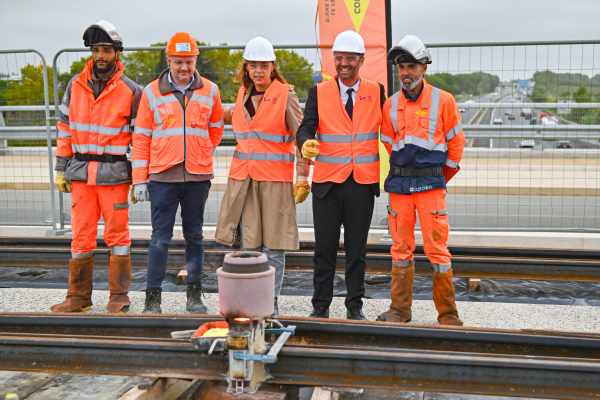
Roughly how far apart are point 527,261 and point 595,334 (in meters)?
2.14

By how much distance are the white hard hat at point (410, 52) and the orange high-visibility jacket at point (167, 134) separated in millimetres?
1632

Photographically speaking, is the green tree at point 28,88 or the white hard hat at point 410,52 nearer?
the white hard hat at point 410,52

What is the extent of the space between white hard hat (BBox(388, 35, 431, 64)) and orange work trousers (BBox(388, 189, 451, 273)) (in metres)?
1.01

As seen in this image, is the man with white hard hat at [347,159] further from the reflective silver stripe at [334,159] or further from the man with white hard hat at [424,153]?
the man with white hard hat at [424,153]

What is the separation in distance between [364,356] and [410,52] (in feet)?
7.58

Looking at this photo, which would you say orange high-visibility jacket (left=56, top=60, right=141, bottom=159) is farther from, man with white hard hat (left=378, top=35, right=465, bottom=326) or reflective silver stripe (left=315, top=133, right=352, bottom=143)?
man with white hard hat (left=378, top=35, right=465, bottom=326)

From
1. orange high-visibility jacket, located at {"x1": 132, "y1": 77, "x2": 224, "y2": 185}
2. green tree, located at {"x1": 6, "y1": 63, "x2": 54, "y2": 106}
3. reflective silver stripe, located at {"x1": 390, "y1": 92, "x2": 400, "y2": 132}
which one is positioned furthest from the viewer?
green tree, located at {"x1": 6, "y1": 63, "x2": 54, "y2": 106}

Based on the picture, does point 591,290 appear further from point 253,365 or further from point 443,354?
point 253,365

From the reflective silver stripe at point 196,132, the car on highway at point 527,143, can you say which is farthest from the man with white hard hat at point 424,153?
the car on highway at point 527,143

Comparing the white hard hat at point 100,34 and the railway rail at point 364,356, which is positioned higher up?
the white hard hat at point 100,34

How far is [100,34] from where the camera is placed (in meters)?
5.11

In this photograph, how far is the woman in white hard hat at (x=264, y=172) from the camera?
16.3 ft

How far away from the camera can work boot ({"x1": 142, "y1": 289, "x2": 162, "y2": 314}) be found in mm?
5160

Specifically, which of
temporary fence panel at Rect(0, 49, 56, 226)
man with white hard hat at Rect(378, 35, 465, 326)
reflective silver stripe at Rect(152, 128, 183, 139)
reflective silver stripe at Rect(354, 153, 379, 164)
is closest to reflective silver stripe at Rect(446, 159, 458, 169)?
man with white hard hat at Rect(378, 35, 465, 326)
